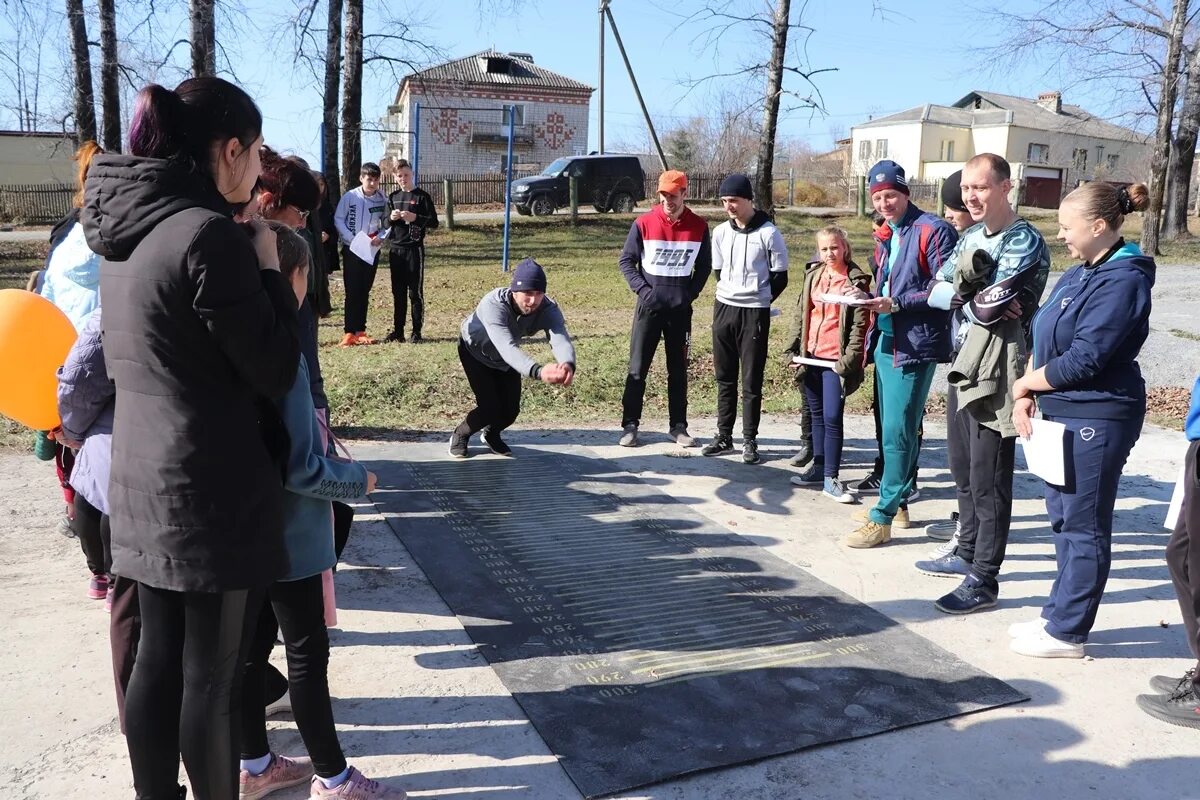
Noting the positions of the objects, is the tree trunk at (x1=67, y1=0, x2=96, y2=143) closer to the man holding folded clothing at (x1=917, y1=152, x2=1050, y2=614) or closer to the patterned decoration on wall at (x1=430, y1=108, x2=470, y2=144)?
the man holding folded clothing at (x1=917, y1=152, x2=1050, y2=614)

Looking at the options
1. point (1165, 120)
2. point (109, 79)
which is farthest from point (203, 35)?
point (1165, 120)

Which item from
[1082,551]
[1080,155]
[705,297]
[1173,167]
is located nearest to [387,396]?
[1082,551]

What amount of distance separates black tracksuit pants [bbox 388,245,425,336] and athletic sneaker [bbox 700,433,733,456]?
187 inches

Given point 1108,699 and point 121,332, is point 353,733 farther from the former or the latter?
point 1108,699

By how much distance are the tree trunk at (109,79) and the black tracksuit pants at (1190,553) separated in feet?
57.9

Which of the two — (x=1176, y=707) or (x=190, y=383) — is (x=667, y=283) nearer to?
(x=1176, y=707)

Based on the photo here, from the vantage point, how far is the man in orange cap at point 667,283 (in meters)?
6.66

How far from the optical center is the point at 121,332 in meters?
2.10

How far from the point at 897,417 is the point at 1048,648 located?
1.45 m

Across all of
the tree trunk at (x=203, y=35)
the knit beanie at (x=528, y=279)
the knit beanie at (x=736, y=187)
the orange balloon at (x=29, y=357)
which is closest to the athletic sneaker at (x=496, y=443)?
the knit beanie at (x=528, y=279)

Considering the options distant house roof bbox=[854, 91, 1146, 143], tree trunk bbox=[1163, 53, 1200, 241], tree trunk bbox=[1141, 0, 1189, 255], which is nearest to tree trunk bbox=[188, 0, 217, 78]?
Answer: tree trunk bbox=[1141, 0, 1189, 255]

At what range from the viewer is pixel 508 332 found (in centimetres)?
571

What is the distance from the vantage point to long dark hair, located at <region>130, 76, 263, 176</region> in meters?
2.08

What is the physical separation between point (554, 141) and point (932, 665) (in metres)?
54.0
